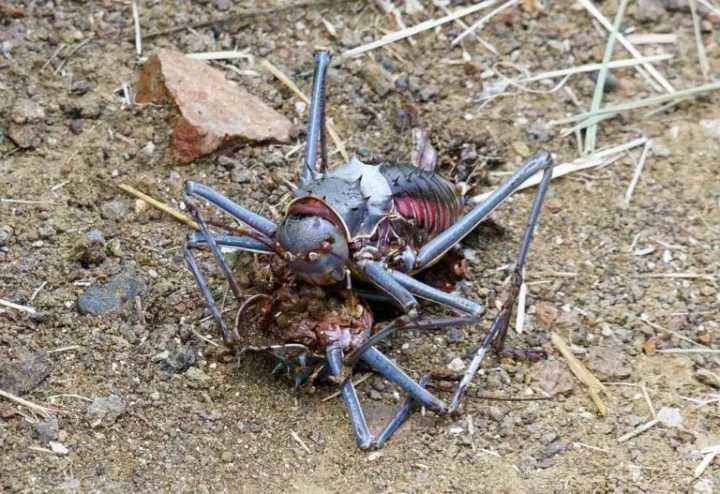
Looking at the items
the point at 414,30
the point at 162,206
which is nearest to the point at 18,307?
the point at 162,206

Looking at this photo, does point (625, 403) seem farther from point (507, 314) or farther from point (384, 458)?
point (384, 458)

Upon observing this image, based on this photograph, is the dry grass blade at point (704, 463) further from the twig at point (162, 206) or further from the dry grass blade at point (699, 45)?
the dry grass blade at point (699, 45)

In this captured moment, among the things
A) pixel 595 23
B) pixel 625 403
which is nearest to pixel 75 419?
pixel 625 403

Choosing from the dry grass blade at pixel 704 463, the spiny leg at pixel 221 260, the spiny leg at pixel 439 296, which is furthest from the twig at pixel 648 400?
the spiny leg at pixel 221 260

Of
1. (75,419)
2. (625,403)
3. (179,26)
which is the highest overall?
(179,26)

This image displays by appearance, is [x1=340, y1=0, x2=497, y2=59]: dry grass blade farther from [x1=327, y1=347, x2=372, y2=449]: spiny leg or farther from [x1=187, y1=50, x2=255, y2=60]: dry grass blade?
[x1=327, y1=347, x2=372, y2=449]: spiny leg
